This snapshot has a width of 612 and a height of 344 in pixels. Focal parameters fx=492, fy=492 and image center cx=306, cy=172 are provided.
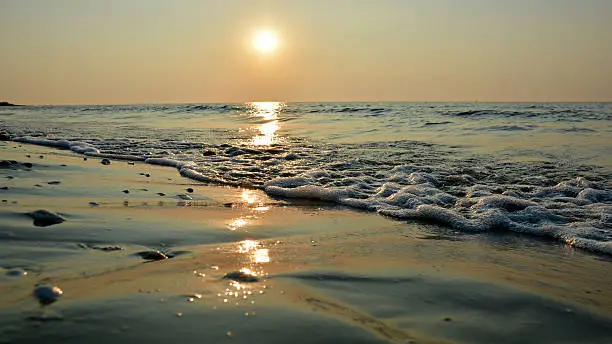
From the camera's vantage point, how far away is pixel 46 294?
2.24m

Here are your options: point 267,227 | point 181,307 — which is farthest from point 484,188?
point 181,307

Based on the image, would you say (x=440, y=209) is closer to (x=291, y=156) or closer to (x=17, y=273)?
(x=17, y=273)

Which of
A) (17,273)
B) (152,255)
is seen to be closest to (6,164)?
(152,255)

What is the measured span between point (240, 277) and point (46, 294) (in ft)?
3.09

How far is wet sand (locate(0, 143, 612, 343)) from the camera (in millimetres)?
2037

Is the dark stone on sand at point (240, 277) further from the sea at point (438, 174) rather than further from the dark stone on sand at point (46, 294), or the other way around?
the sea at point (438, 174)

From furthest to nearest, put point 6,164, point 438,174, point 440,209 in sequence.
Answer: point 438,174 → point 6,164 → point 440,209

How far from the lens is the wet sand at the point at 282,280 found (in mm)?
2037

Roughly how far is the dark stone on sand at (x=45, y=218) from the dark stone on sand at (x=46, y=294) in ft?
4.95

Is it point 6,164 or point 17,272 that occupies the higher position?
point 6,164

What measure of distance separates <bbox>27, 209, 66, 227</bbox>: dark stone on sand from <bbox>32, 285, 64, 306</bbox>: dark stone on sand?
151 centimetres

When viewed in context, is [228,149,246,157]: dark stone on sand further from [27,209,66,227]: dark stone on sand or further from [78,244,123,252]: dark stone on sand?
[78,244,123,252]: dark stone on sand

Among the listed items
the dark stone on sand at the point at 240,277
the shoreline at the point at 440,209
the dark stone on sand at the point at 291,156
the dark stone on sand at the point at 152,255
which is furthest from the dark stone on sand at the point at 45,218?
the dark stone on sand at the point at 291,156

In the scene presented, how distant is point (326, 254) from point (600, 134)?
1274 cm
